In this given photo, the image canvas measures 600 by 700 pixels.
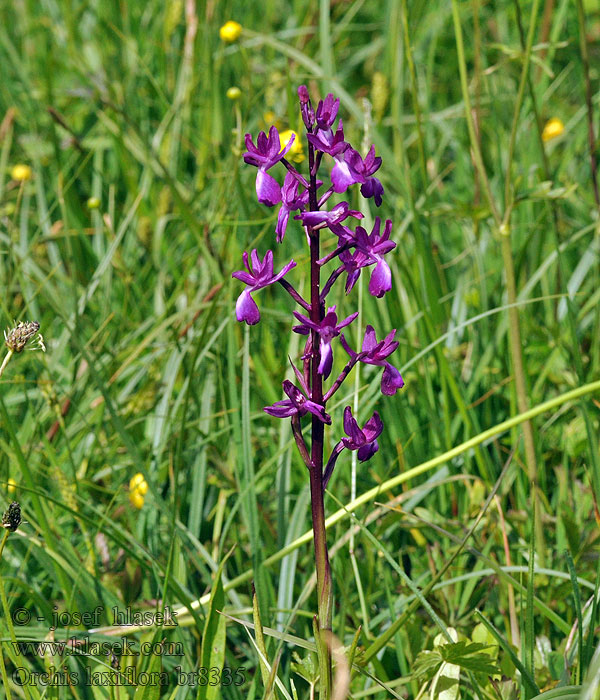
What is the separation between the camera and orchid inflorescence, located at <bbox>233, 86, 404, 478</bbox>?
1.22 m

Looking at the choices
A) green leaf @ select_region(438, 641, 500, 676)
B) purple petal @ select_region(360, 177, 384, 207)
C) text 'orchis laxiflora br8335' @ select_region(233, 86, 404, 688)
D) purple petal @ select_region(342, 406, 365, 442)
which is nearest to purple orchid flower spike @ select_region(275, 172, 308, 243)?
text 'orchis laxiflora br8335' @ select_region(233, 86, 404, 688)

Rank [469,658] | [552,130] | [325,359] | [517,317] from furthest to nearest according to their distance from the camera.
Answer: [552,130]
[517,317]
[469,658]
[325,359]

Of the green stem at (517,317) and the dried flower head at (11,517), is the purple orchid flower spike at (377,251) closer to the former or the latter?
the dried flower head at (11,517)

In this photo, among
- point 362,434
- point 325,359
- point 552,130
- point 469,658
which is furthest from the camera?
point 552,130

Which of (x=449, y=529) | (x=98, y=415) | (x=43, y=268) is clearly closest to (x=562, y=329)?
(x=449, y=529)

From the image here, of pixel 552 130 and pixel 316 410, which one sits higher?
pixel 552 130

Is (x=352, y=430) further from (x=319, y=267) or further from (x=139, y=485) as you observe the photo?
(x=139, y=485)

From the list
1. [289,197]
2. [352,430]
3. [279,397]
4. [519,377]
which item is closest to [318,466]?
[352,430]

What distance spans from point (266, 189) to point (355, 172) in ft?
0.47

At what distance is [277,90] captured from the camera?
374 centimetres

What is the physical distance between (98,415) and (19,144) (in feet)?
7.09

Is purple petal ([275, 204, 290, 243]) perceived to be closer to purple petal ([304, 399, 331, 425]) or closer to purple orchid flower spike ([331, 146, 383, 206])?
purple orchid flower spike ([331, 146, 383, 206])

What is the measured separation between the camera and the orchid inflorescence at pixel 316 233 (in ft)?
4.00

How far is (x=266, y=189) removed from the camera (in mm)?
1250
